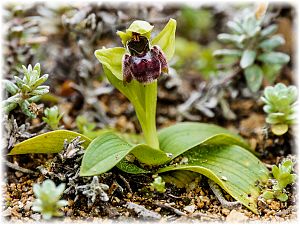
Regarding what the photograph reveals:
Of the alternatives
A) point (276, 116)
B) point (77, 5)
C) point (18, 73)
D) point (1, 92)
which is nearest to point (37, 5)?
point (77, 5)

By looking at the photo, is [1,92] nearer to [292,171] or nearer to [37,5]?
[37,5]

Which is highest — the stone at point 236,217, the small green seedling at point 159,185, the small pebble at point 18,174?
the small green seedling at point 159,185

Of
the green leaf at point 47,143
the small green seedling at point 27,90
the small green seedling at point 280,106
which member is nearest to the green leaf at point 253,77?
the small green seedling at point 280,106

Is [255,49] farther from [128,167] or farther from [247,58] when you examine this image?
[128,167]

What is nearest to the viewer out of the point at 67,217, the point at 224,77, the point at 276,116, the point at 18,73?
the point at 67,217

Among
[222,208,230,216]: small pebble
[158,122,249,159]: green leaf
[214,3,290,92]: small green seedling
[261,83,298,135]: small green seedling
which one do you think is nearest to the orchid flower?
[158,122,249,159]: green leaf

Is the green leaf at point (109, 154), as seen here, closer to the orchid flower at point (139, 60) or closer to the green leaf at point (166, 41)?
the orchid flower at point (139, 60)
